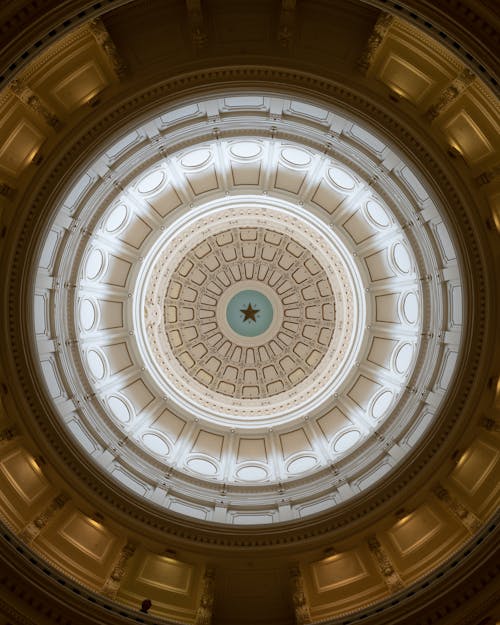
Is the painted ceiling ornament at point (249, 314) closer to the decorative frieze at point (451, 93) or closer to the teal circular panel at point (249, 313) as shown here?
the teal circular panel at point (249, 313)

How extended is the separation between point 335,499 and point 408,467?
9.39 ft

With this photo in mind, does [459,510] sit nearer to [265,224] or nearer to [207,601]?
[207,601]

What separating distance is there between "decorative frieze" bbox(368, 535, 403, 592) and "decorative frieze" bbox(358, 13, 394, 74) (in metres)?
13.0

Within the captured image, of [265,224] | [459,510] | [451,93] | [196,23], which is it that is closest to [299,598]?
[459,510]

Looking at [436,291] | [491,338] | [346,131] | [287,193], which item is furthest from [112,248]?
[491,338]

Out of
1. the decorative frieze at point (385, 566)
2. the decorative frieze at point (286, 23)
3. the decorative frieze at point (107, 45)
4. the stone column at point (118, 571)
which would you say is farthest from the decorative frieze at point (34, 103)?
the decorative frieze at point (385, 566)

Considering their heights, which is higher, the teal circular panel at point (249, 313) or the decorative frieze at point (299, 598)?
the teal circular panel at point (249, 313)

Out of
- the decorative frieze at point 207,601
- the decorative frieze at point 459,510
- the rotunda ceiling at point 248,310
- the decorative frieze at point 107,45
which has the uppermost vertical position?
the decorative frieze at point 107,45

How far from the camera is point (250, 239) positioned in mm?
24328

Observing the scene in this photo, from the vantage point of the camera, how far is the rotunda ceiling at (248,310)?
16.0m

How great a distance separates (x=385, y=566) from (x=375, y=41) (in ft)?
45.1

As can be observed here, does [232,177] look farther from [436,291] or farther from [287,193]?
[436,291]

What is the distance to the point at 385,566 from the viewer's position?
15.0 metres

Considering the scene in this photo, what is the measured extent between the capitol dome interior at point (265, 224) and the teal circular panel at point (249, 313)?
3899mm
